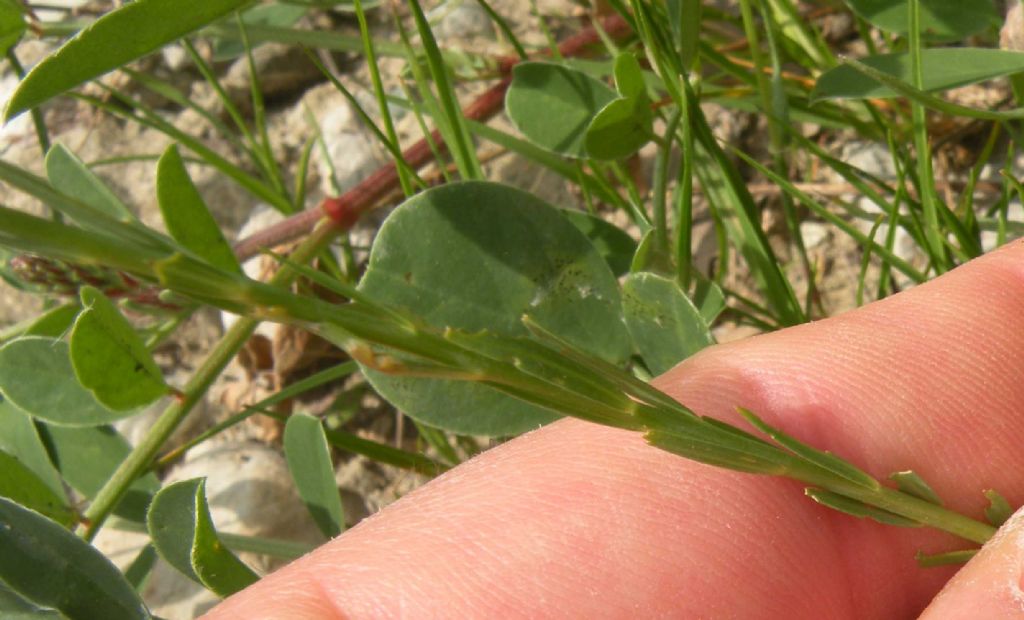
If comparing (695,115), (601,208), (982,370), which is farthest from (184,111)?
(982,370)

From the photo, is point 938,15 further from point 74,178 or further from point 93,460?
point 93,460

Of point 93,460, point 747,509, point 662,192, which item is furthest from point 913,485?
point 93,460

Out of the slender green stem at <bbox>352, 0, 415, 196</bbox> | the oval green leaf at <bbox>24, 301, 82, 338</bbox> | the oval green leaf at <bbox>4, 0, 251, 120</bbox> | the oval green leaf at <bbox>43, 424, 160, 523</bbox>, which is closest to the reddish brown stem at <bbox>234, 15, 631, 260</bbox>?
the slender green stem at <bbox>352, 0, 415, 196</bbox>

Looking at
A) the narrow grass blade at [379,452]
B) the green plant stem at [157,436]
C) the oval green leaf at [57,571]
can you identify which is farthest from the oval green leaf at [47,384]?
the oval green leaf at [57,571]

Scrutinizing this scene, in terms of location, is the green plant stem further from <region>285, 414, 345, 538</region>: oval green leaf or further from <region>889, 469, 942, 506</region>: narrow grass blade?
<region>889, 469, 942, 506</region>: narrow grass blade

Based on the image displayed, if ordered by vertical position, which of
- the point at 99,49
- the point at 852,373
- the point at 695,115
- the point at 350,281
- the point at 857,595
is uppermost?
the point at 99,49

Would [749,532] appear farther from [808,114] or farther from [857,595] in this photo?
[808,114]
